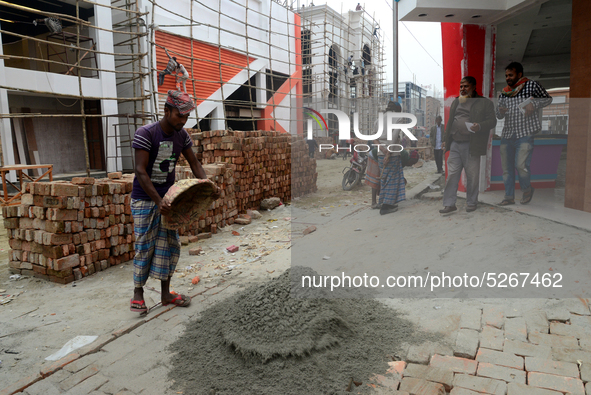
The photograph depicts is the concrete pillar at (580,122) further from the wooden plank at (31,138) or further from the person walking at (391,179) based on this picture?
the wooden plank at (31,138)

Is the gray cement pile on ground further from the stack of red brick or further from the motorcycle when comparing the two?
the stack of red brick

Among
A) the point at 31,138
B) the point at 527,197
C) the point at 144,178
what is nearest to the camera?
the point at 144,178

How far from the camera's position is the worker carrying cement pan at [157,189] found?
314 centimetres

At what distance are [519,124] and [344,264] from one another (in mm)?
2510

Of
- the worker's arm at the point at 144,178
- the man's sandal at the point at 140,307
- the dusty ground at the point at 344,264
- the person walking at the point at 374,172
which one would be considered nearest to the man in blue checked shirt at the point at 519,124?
the dusty ground at the point at 344,264

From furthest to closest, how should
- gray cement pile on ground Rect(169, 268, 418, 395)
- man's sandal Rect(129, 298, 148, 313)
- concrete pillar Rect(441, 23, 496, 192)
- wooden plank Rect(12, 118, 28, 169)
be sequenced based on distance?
1. wooden plank Rect(12, 118, 28, 169)
2. concrete pillar Rect(441, 23, 496, 192)
3. man's sandal Rect(129, 298, 148, 313)
4. gray cement pile on ground Rect(169, 268, 418, 395)

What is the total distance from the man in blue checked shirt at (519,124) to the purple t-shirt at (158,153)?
3.37 metres

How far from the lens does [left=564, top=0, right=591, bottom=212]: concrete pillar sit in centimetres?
477

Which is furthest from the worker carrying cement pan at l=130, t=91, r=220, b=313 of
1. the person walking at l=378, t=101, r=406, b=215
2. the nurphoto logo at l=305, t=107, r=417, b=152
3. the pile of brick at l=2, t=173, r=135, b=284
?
the person walking at l=378, t=101, r=406, b=215

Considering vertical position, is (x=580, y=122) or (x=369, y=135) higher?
(x=580, y=122)

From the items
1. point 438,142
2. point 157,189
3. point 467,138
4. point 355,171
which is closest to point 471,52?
point 467,138

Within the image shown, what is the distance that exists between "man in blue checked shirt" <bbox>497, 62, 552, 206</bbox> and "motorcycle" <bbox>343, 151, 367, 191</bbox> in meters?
1.55

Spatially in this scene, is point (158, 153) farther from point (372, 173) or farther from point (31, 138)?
point (31, 138)

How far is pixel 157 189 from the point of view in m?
3.37
